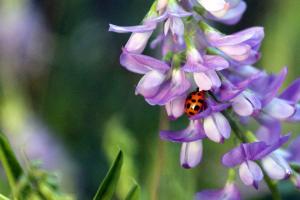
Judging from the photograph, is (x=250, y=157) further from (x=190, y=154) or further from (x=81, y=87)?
(x=81, y=87)

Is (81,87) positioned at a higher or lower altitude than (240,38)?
lower

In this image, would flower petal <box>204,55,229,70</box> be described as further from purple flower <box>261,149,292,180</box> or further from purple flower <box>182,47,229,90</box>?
purple flower <box>261,149,292,180</box>

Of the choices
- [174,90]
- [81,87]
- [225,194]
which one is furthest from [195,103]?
[81,87]

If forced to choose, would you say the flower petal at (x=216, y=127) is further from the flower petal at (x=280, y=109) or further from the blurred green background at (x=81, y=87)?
the blurred green background at (x=81, y=87)

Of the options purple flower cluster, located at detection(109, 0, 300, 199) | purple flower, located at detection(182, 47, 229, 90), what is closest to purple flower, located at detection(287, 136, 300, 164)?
purple flower cluster, located at detection(109, 0, 300, 199)

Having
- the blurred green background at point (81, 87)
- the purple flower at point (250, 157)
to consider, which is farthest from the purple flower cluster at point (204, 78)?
the blurred green background at point (81, 87)

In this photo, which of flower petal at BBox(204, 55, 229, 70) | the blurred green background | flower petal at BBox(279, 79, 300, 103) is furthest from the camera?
the blurred green background
